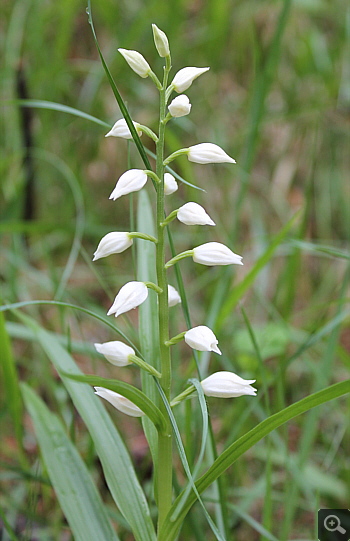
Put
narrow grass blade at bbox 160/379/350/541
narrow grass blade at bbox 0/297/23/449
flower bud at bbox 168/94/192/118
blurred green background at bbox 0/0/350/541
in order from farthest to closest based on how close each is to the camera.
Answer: blurred green background at bbox 0/0/350/541 < narrow grass blade at bbox 0/297/23/449 < flower bud at bbox 168/94/192/118 < narrow grass blade at bbox 160/379/350/541

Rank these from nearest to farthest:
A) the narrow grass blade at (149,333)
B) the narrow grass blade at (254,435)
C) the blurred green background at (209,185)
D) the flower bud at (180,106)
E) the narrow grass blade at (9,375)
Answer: the narrow grass blade at (254,435), the flower bud at (180,106), the narrow grass blade at (149,333), the narrow grass blade at (9,375), the blurred green background at (209,185)

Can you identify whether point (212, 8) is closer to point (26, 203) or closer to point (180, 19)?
point (180, 19)

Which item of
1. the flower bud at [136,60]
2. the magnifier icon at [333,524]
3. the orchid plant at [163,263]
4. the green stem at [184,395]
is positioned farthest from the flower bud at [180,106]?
the magnifier icon at [333,524]

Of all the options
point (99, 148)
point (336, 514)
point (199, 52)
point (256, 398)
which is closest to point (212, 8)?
point (199, 52)

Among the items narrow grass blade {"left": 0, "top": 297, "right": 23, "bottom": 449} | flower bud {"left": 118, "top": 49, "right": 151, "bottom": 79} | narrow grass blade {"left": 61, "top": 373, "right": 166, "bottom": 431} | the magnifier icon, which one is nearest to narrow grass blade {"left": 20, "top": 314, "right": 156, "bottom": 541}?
narrow grass blade {"left": 61, "top": 373, "right": 166, "bottom": 431}

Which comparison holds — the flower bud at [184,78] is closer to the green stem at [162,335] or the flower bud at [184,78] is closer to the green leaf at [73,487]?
the green stem at [162,335]

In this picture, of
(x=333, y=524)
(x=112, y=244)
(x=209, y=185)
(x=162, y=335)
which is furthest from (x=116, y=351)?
(x=209, y=185)

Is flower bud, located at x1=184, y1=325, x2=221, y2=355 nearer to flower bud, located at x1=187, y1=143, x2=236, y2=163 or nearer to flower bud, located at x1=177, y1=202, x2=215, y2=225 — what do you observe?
flower bud, located at x1=177, y1=202, x2=215, y2=225
